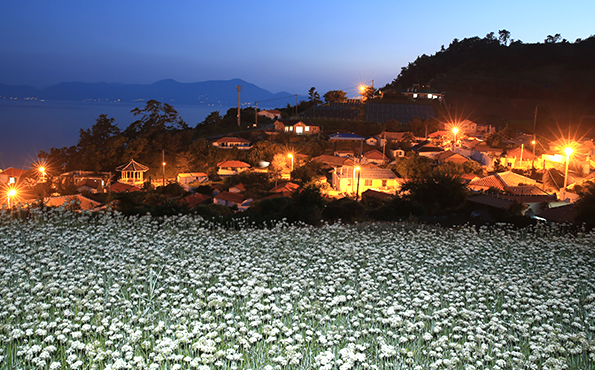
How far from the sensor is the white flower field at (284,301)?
164 inches

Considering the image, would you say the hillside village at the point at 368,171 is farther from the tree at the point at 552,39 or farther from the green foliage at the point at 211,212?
the tree at the point at 552,39

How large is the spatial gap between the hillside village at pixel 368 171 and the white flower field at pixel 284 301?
8.14m

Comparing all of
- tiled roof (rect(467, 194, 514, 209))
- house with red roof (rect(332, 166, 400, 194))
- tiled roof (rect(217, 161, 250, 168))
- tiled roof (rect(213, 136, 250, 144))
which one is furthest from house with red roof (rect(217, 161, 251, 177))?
tiled roof (rect(467, 194, 514, 209))

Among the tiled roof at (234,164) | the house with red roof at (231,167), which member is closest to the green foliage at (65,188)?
the house with red roof at (231,167)

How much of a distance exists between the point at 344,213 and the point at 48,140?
77422 millimetres

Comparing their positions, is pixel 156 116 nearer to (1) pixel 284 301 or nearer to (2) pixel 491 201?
(2) pixel 491 201

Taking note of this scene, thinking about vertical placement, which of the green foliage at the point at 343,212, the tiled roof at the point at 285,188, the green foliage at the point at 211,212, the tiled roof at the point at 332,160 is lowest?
the tiled roof at the point at 285,188

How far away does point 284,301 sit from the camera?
16.4 feet

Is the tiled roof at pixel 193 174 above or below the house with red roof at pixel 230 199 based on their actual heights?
below

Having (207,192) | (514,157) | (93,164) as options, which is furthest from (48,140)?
(514,157)

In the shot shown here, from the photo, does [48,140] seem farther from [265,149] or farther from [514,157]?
[514,157]

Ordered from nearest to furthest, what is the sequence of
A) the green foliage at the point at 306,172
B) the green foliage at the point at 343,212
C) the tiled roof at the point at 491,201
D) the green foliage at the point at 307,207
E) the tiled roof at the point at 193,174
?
the green foliage at the point at 307,207
the green foliage at the point at 343,212
the tiled roof at the point at 491,201
the green foliage at the point at 306,172
the tiled roof at the point at 193,174

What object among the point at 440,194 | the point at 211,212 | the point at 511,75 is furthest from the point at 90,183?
the point at 511,75

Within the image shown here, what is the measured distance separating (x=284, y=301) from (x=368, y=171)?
1048 inches
